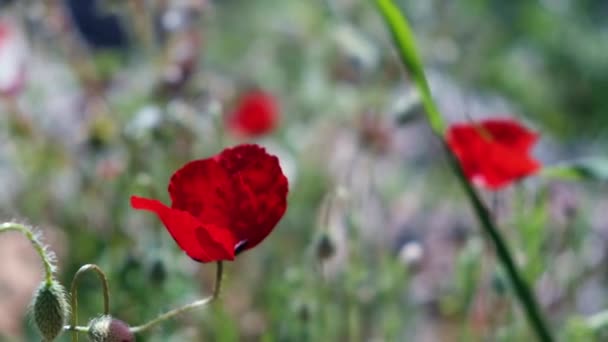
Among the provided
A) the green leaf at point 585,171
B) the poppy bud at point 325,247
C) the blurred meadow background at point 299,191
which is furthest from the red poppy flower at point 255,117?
the green leaf at point 585,171

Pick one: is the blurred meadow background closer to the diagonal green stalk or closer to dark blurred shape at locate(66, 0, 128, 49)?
the diagonal green stalk

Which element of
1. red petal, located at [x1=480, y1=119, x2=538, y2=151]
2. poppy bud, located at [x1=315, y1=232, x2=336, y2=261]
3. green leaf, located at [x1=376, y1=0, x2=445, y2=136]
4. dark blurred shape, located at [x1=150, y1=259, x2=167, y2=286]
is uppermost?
red petal, located at [x1=480, y1=119, x2=538, y2=151]

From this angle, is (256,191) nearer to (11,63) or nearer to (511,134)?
(511,134)

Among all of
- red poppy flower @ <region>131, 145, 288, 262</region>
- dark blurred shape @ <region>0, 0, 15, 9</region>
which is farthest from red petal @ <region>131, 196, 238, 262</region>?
dark blurred shape @ <region>0, 0, 15, 9</region>

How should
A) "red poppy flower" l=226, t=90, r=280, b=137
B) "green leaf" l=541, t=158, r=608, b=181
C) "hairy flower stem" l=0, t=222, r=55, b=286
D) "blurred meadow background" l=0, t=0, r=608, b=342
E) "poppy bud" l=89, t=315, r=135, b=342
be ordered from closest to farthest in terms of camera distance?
1. "hairy flower stem" l=0, t=222, r=55, b=286
2. "poppy bud" l=89, t=315, r=135, b=342
3. "green leaf" l=541, t=158, r=608, b=181
4. "blurred meadow background" l=0, t=0, r=608, b=342
5. "red poppy flower" l=226, t=90, r=280, b=137

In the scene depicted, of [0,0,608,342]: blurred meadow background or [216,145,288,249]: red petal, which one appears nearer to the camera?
[216,145,288,249]: red petal

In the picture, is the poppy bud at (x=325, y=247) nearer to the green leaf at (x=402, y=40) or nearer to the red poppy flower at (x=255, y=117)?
the green leaf at (x=402, y=40)

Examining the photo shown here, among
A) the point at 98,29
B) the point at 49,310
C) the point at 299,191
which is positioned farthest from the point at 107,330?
the point at 98,29
